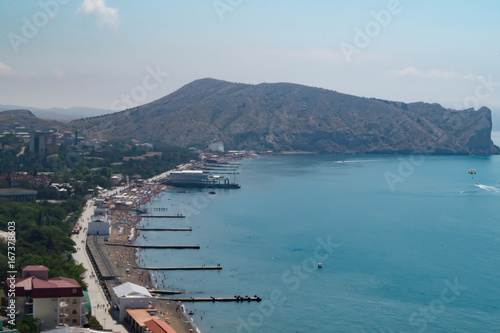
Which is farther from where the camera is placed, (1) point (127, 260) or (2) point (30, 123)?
(2) point (30, 123)

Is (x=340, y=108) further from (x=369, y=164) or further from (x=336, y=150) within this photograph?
(x=369, y=164)

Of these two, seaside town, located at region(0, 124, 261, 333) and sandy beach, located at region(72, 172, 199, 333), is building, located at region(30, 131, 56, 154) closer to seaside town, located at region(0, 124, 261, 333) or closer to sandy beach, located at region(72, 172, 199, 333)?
seaside town, located at region(0, 124, 261, 333)

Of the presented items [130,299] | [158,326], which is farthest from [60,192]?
[158,326]

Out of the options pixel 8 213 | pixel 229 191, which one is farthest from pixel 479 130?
pixel 8 213

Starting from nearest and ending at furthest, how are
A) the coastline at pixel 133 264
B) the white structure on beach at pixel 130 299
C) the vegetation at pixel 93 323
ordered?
the vegetation at pixel 93 323 < the white structure on beach at pixel 130 299 < the coastline at pixel 133 264

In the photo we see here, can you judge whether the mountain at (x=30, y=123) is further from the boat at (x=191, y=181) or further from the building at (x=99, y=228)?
the building at (x=99, y=228)

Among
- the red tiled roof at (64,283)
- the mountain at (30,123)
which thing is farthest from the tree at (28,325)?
the mountain at (30,123)

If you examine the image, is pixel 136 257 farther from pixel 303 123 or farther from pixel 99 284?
pixel 303 123
